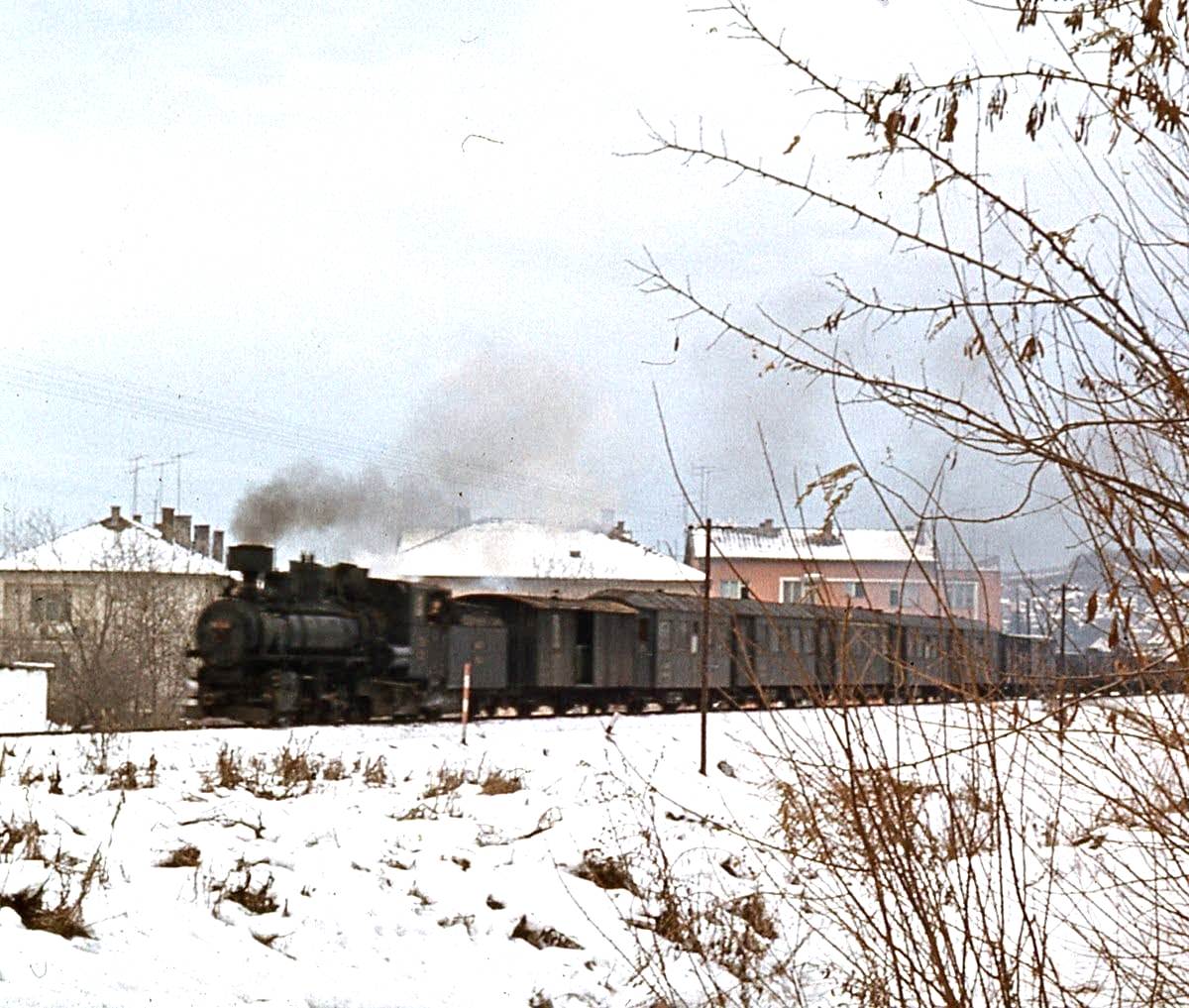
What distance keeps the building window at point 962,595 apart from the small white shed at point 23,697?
20.7m

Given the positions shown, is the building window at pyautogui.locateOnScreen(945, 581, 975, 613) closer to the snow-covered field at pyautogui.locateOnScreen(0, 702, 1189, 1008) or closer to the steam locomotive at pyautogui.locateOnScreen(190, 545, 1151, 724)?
the snow-covered field at pyautogui.locateOnScreen(0, 702, 1189, 1008)

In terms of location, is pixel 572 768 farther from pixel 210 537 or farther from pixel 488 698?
pixel 210 537

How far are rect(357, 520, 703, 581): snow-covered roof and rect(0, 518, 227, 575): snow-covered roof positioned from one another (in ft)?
24.2

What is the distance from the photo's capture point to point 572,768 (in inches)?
625

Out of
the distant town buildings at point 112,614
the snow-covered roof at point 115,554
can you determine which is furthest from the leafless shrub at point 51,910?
the snow-covered roof at point 115,554

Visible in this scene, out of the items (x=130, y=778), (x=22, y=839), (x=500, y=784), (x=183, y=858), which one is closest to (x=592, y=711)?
(x=500, y=784)

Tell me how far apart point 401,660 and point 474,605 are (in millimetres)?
2782

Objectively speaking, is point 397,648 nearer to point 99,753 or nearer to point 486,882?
point 99,753

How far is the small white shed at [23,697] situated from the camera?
2280 cm

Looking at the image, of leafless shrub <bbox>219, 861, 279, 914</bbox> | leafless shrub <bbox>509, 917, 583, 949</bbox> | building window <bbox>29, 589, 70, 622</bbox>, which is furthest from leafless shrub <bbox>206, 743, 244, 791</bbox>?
building window <bbox>29, 589, 70, 622</bbox>

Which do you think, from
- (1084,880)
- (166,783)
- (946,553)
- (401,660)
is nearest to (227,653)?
(401,660)

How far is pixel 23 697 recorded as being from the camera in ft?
76.1

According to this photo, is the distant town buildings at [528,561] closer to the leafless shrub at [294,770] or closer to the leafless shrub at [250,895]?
the leafless shrub at [294,770]

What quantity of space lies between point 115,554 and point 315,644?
2615cm
